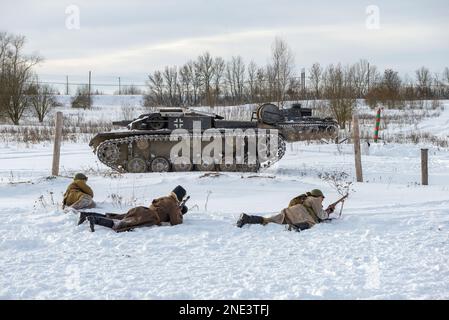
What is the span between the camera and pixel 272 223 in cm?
704

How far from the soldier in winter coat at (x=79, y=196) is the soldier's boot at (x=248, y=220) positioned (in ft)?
7.54

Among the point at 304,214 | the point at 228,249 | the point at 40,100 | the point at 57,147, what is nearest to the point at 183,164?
the point at 57,147

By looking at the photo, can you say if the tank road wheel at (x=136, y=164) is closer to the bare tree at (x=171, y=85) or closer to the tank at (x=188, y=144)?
the tank at (x=188, y=144)

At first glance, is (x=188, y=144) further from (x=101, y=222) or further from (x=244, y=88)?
(x=244, y=88)

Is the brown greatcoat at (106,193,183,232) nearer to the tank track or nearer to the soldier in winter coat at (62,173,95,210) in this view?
the soldier in winter coat at (62,173,95,210)

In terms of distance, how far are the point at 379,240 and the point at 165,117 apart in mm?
8448

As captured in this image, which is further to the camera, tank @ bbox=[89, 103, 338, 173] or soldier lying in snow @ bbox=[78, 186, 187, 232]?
tank @ bbox=[89, 103, 338, 173]

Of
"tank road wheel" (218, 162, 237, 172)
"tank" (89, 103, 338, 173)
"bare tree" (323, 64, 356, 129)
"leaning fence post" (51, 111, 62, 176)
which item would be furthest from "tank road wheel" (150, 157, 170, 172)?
"bare tree" (323, 64, 356, 129)

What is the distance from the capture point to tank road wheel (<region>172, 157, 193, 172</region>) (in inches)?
539

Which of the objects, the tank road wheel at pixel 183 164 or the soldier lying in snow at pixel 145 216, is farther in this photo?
the tank road wheel at pixel 183 164

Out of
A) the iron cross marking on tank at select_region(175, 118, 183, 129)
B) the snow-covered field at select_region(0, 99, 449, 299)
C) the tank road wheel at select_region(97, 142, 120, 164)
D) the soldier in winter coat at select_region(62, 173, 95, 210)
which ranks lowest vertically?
the snow-covered field at select_region(0, 99, 449, 299)

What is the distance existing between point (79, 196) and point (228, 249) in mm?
2780

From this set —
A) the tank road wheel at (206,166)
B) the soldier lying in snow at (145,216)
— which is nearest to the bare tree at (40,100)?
the tank road wheel at (206,166)

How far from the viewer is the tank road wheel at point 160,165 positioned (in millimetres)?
Answer: 13766
